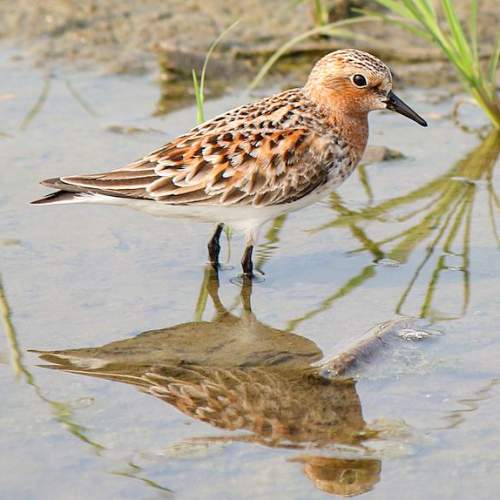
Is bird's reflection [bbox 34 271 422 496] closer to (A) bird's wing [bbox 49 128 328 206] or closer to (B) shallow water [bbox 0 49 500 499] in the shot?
(B) shallow water [bbox 0 49 500 499]

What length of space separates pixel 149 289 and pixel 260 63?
521 cm

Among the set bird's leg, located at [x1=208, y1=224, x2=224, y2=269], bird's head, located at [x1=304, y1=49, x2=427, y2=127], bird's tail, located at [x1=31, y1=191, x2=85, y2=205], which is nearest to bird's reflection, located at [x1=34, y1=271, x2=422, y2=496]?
bird's leg, located at [x1=208, y1=224, x2=224, y2=269]

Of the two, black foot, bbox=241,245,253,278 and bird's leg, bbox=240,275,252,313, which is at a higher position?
black foot, bbox=241,245,253,278

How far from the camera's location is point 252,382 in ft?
23.3

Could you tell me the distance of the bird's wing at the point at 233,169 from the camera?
8.48 meters

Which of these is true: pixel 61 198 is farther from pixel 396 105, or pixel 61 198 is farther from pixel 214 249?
pixel 396 105

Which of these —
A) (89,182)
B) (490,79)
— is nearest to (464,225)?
(490,79)

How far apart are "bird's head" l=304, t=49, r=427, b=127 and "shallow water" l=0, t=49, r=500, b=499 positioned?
998 millimetres

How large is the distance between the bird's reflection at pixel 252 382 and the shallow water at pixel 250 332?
0.05 feet

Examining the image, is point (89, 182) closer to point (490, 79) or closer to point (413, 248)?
point (413, 248)

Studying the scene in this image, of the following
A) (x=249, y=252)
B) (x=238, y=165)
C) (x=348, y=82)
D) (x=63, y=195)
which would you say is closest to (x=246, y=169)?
(x=238, y=165)

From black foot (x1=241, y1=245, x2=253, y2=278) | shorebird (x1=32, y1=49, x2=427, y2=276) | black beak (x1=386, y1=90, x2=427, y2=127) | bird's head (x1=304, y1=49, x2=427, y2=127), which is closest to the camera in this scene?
Result: shorebird (x1=32, y1=49, x2=427, y2=276)

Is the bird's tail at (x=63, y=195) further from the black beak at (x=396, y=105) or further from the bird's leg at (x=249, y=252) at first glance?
the black beak at (x=396, y=105)

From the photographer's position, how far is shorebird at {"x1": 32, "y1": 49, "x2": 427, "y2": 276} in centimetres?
843
